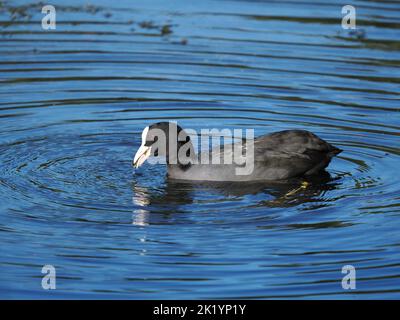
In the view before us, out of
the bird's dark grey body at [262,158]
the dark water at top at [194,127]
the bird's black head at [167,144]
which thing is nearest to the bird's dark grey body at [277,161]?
the bird's dark grey body at [262,158]

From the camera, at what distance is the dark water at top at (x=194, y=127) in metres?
7.05

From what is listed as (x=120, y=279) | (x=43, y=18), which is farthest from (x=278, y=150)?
(x=43, y=18)

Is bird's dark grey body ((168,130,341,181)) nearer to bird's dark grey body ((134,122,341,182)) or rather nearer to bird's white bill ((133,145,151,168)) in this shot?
bird's dark grey body ((134,122,341,182))

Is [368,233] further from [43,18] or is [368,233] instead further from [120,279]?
[43,18]

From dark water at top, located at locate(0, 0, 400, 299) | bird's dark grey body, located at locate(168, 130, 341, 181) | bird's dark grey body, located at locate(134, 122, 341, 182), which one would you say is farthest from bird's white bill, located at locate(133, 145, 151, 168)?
bird's dark grey body, located at locate(168, 130, 341, 181)

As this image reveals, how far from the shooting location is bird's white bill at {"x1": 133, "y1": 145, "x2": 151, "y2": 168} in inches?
363

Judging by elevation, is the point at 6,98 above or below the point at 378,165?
above

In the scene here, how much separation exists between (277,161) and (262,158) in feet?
0.52

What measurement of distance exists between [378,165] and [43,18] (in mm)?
6943

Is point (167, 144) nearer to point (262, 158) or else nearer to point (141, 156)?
point (141, 156)

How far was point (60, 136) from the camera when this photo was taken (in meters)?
10.4

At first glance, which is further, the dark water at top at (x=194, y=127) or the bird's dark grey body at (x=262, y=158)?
the bird's dark grey body at (x=262, y=158)

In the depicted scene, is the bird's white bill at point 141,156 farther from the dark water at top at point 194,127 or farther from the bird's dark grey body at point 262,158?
the dark water at top at point 194,127

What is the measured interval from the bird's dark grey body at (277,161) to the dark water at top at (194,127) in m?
0.22
